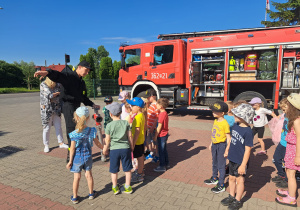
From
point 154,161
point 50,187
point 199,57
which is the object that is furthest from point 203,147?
point 199,57

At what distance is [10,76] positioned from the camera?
3834 centimetres

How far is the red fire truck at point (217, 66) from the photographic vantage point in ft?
23.2

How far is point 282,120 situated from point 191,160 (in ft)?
6.36

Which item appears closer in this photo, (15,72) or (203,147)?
(203,147)

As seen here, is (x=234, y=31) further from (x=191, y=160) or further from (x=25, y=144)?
(x=25, y=144)

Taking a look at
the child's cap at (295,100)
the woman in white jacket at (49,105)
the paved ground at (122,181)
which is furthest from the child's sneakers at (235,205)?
the woman in white jacket at (49,105)

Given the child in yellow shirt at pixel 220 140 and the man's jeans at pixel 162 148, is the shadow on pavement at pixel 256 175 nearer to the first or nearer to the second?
the child in yellow shirt at pixel 220 140

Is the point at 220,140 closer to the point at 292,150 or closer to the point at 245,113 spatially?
the point at 245,113

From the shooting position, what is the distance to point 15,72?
130 ft

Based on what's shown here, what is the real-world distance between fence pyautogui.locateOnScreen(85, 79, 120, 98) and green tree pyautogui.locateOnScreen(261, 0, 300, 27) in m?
15.1

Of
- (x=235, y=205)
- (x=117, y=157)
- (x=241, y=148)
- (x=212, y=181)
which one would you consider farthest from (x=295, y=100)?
(x=117, y=157)

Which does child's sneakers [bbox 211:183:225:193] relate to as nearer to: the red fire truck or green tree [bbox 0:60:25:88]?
the red fire truck

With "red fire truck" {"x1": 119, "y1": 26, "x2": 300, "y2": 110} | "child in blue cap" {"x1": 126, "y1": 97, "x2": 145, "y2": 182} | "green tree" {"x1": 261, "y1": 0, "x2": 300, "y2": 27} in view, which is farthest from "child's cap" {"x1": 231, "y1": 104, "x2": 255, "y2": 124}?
"green tree" {"x1": 261, "y1": 0, "x2": 300, "y2": 27}

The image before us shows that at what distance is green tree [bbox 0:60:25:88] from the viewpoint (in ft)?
122
